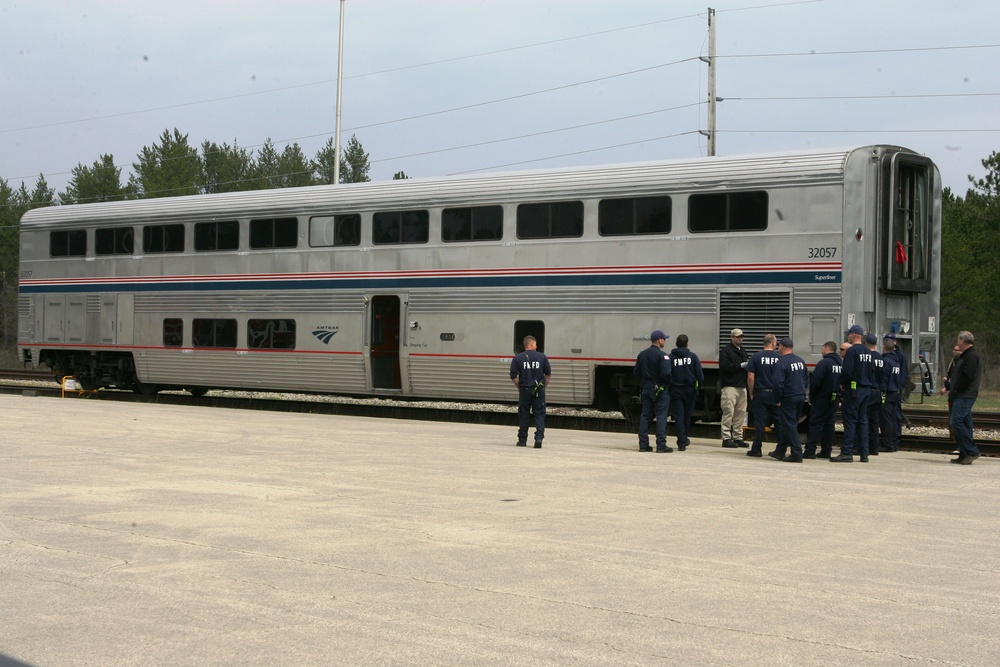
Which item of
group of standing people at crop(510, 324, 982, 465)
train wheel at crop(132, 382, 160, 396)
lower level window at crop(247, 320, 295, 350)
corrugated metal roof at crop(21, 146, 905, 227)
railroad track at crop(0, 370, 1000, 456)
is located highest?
corrugated metal roof at crop(21, 146, 905, 227)

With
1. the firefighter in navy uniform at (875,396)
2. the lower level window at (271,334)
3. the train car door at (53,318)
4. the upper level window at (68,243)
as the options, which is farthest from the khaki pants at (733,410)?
the train car door at (53,318)

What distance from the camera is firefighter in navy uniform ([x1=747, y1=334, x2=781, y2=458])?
1550 cm

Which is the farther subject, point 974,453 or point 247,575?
point 974,453

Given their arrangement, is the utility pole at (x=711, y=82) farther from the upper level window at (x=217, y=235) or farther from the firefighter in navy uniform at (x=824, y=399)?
the firefighter in navy uniform at (x=824, y=399)

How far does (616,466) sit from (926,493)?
11.6 feet

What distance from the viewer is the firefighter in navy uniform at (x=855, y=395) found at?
15.1 metres

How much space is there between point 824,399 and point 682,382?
193 cm

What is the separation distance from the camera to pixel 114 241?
25656 millimetres

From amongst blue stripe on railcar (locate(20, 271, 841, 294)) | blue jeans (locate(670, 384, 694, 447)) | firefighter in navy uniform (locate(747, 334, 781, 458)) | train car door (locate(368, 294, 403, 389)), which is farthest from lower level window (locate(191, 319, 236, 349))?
firefighter in navy uniform (locate(747, 334, 781, 458))

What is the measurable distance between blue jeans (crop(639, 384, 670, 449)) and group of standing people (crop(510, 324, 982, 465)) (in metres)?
0.01

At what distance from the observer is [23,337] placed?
27.4 meters

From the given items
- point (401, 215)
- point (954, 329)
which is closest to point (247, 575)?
point (401, 215)

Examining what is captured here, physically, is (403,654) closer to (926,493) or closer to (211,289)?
(926,493)

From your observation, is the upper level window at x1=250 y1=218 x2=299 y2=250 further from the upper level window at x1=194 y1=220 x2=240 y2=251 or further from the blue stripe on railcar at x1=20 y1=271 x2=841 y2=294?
the blue stripe on railcar at x1=20 y1=271 x2=841 y2=294
